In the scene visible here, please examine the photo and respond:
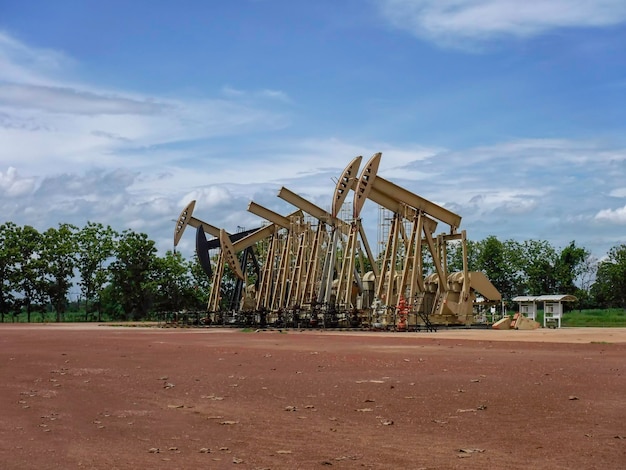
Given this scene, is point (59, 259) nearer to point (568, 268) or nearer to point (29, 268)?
point (29, 268)

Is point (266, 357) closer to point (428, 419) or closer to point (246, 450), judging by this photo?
point (428, 419)

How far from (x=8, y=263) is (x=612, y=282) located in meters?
62.1

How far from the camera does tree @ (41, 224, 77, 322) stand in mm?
76812

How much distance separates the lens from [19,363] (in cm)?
2044

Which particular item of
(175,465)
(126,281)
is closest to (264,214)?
(126,281)

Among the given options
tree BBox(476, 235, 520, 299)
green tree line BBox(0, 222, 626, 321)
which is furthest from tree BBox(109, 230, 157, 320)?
tree BBox(476, 235, 520, 299)

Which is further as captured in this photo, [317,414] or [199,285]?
[199,285]

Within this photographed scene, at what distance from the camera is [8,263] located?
75.1 m

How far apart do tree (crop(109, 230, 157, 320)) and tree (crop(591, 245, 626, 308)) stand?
1890 inches

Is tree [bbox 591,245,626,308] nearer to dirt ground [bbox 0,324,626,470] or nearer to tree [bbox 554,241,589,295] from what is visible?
tree [bbox 554,241,589,295]

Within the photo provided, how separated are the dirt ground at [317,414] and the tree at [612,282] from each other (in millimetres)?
75153

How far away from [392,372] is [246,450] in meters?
8.12

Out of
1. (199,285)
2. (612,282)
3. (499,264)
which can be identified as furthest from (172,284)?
(612,282)

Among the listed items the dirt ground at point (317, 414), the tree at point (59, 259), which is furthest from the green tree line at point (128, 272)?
the dirt ground at point (317, 414)
